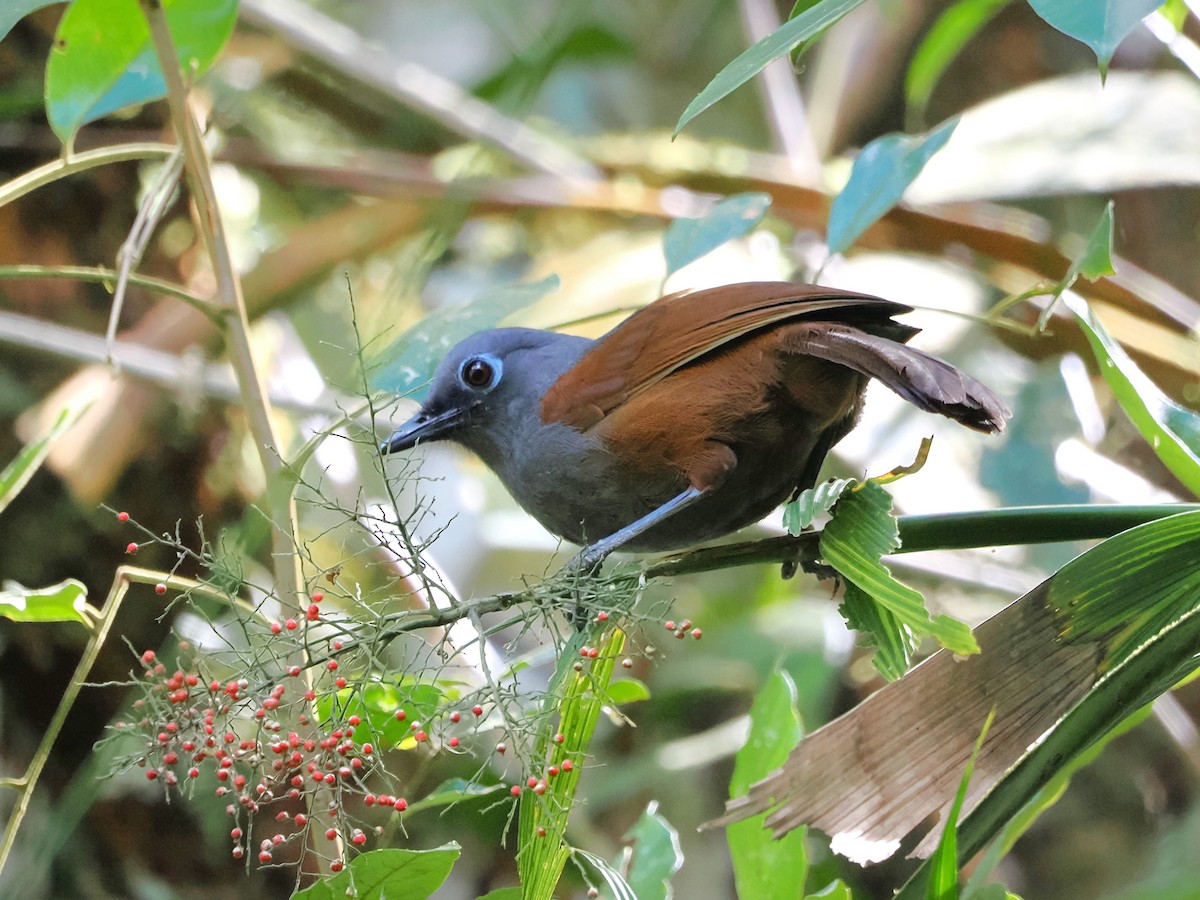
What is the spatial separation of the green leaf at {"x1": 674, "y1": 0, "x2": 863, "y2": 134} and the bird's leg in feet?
2.24

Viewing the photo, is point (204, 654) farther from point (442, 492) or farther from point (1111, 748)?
point (1111, 748)

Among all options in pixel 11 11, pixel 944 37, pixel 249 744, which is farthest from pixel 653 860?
pixel 944 37

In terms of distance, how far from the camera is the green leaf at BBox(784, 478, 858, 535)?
1.20 metres

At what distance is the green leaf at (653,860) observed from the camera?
1.56 m

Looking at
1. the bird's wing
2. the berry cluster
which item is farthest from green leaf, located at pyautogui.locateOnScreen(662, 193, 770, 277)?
the berry cluster

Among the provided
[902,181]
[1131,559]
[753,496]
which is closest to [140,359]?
[753,496]

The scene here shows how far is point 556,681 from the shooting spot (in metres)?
1.28

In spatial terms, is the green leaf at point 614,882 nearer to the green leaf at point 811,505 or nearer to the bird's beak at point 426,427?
the green leaf at point 811,505

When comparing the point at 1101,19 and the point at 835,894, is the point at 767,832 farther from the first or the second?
the point at 1101,19

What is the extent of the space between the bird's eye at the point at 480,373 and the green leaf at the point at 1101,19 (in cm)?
117

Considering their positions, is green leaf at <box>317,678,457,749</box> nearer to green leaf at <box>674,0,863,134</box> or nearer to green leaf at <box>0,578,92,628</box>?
green leaf at <box>0,578,92,628</box>

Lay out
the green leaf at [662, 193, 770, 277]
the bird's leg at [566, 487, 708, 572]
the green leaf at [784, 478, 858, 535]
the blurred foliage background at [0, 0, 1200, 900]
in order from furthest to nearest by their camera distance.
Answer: the blurred foliage background at [0, 0, 1200, 900] → the green leaf at [662, 193, 770, 277] → the bird's leg at [566, 487, 708, 572] → the green leaf at [784, 478, 858, 535]

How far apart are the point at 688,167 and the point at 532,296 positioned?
219 cm

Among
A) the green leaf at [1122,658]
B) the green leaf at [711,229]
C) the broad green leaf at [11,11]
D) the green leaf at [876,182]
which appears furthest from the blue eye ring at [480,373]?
the green leaf at [1122,658]
